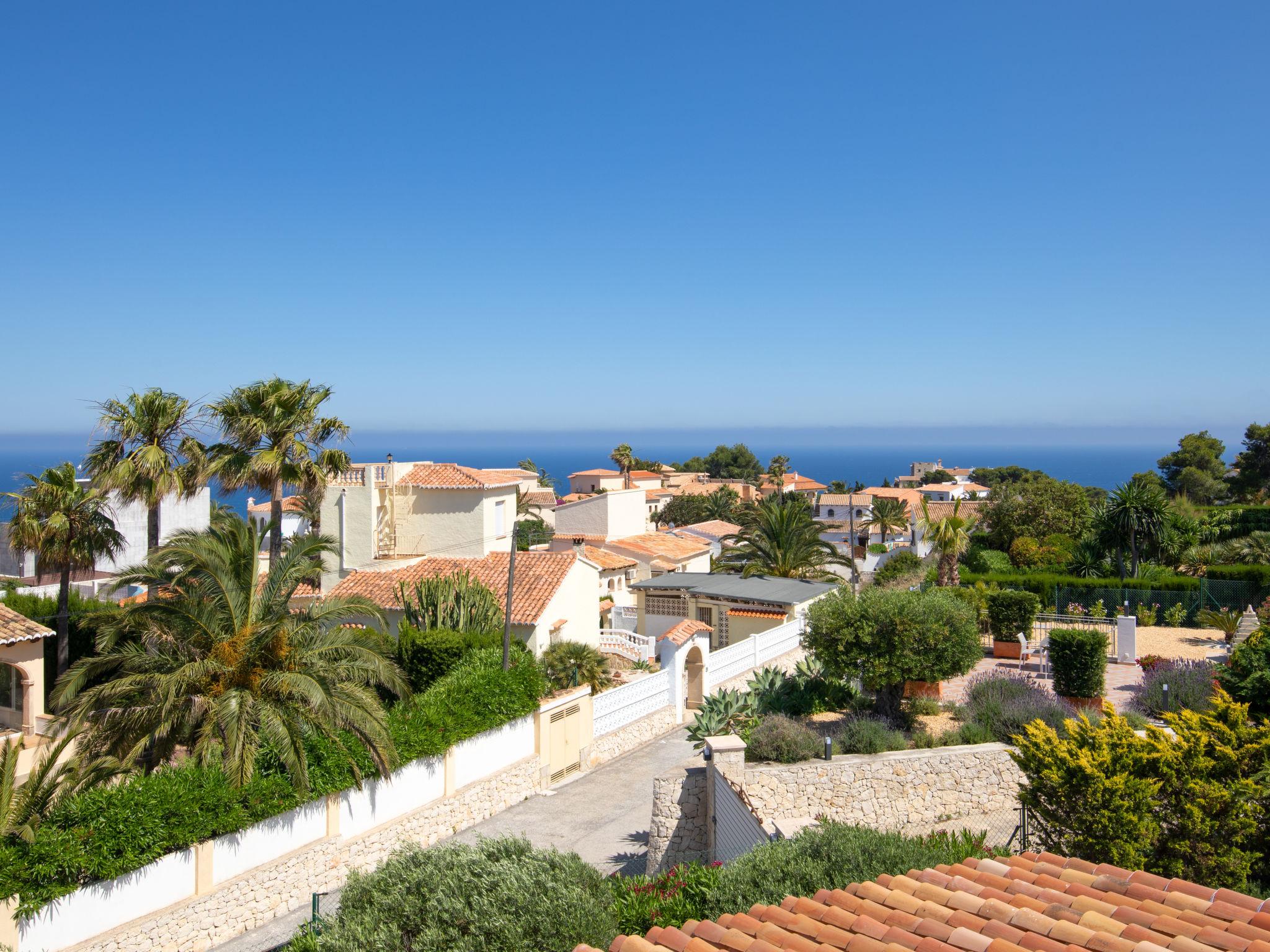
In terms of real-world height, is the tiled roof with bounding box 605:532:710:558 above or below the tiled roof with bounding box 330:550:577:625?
below

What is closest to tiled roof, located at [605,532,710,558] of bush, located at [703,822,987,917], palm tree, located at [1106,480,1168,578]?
palm tree, located at [1106,480,1168,578]

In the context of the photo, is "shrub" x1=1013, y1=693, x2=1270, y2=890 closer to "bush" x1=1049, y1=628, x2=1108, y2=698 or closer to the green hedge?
"bush" x1=1049, y1=628, x2=1108, y2=698

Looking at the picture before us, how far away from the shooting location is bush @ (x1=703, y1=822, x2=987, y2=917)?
8516mm

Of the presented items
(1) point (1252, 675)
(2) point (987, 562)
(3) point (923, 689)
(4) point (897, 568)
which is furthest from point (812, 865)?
(4) point (897, 568)

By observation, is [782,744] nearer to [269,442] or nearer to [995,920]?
[995,920]

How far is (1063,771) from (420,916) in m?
7.15

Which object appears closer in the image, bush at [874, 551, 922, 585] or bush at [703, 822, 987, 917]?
bush at [703, 822, 987, 917]

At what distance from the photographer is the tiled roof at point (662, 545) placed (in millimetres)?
38156

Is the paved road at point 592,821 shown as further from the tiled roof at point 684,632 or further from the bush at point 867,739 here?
the tiled roof at point 684,632

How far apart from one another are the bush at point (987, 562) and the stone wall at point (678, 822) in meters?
24.9

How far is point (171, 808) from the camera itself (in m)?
11.2

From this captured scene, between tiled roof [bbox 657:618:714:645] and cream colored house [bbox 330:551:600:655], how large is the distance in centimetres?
281

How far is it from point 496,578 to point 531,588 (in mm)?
1364

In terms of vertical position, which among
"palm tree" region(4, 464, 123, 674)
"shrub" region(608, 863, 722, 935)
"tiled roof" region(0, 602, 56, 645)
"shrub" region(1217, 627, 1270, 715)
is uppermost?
"palm tree" region(4, 464, 123, 674)
